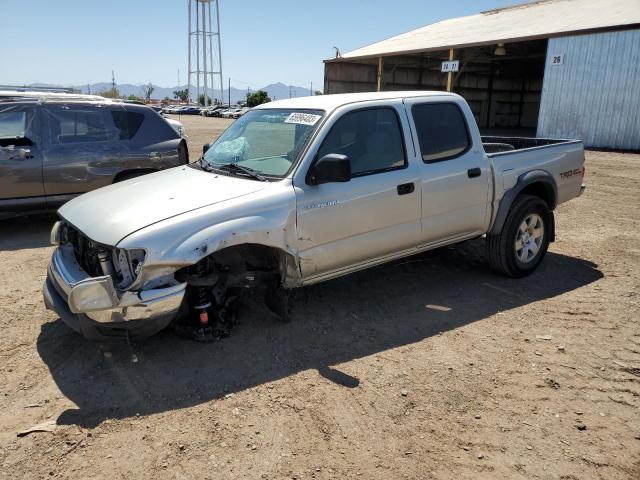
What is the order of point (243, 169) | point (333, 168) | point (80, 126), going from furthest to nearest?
1. point (80, 126)
2. point (243, 169)
3. point (333, 168)

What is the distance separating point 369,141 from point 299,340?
1787 mm

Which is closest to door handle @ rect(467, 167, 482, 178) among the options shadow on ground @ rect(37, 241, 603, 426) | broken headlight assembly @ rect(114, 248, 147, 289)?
shadow on ground @ rect(37, 241, 603, 426)

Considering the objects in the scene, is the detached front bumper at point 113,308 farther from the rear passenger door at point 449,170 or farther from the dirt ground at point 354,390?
the rear passenger door at point 449,170

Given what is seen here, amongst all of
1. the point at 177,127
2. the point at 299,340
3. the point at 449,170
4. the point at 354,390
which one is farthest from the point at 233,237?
the point at 177,127

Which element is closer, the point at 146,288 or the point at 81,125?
the point at 146,288

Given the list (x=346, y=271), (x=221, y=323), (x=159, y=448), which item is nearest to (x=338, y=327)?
(x=346, y=271)

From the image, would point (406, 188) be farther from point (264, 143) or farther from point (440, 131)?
point (264, 143)

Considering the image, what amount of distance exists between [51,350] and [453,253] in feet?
14.9

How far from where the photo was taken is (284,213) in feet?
12.6

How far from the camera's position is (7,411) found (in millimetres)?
3188

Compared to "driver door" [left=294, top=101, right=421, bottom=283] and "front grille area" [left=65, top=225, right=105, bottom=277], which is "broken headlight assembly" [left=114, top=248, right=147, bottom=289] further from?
"driver door" [left=294, top=101, right=421, bottom=283]

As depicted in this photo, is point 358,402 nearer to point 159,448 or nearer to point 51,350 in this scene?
point 159,448

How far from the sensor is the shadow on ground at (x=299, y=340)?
3387mm

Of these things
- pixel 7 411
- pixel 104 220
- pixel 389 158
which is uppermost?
pixel 389 158
